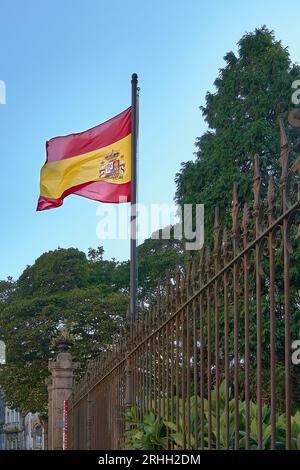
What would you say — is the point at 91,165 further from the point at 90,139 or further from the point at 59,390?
the point at 59,390

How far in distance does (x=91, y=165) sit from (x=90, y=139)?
437 mm

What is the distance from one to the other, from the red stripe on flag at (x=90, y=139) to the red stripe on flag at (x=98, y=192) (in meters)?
0.55

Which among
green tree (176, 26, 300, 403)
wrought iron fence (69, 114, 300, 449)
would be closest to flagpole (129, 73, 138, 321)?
wrought iron fence (69, 114, 300, 449)

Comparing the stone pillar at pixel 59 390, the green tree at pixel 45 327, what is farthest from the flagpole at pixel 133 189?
the green tree at pixel 45 327

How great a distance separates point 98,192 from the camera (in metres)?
11.3

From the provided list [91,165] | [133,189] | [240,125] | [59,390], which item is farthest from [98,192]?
[240,125]

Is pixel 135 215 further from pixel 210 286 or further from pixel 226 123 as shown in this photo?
pixel 226 123

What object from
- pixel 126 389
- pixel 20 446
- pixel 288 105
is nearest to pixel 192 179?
pixel 288 105

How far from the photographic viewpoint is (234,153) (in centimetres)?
2139

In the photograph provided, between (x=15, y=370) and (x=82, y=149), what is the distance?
20.8 meters

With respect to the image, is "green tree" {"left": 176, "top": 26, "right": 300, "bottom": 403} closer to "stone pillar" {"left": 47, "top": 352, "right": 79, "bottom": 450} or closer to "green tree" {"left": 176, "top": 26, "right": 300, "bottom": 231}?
"green tree" {"left": 176, "top": 26, "right": 300, "bottom": 231}

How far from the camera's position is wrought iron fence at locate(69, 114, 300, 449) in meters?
3.46

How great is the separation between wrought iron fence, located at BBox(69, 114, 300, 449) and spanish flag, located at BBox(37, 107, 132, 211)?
298 centimetres

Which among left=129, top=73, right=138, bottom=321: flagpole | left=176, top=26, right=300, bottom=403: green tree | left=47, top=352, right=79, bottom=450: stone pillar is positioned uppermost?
left=176, top=26, right=300, bottom=403: green tree
